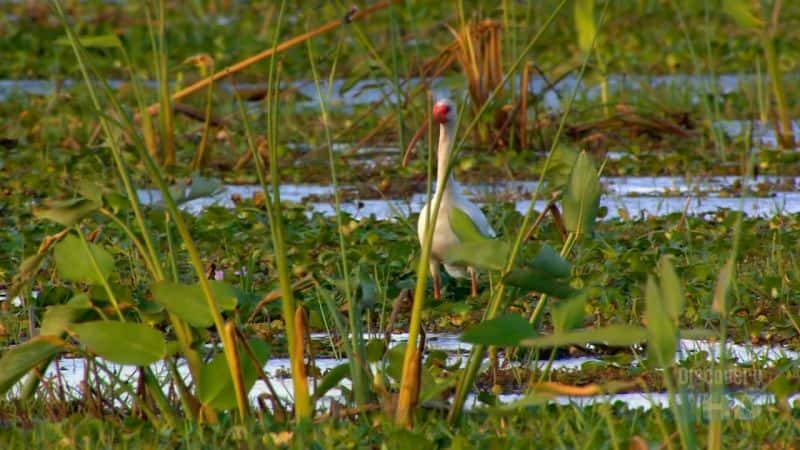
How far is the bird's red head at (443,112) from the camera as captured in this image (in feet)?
15.9

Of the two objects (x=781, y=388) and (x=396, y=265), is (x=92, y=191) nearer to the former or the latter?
(x=781, y=388)

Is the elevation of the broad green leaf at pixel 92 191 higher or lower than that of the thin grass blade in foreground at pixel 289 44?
lower

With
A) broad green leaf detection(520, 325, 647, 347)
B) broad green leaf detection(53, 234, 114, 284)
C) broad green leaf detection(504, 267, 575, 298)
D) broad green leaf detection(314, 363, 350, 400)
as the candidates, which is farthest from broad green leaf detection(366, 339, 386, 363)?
broad green leaf detection(520, 325, 647, 347)

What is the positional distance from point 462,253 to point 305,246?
7.75 ft

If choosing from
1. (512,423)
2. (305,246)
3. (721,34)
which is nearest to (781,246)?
(305,246)

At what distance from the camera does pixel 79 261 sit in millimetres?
3057

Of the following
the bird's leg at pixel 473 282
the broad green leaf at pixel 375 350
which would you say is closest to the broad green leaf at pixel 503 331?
the broad green leaf at pixel 375 350

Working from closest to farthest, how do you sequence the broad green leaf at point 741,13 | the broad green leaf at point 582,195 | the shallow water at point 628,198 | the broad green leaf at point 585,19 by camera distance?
the broad green leaf at point 582,195
the broad green leaf at point 585,19
the shallow water at point 628,198
the broad green leaf at point 741,13

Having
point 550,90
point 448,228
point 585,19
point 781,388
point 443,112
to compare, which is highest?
point 550,90

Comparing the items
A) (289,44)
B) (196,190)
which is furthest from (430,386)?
(289,44)

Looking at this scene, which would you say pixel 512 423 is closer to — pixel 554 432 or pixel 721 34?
pixel 554 432

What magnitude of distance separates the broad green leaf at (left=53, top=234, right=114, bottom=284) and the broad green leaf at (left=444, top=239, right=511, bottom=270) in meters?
0.70

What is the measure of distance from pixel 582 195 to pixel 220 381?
29.2 inches

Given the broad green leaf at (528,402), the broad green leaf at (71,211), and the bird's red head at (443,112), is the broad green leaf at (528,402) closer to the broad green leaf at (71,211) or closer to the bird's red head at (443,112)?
the broad green leaf at (71,211)
